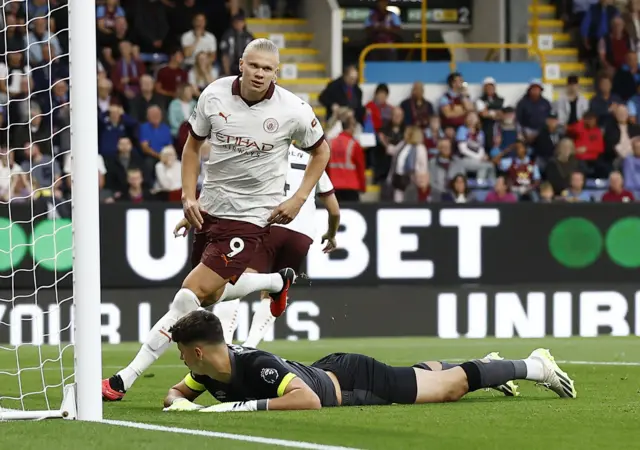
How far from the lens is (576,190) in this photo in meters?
17.1

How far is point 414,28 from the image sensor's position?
79.1ft

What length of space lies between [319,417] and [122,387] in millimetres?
1398

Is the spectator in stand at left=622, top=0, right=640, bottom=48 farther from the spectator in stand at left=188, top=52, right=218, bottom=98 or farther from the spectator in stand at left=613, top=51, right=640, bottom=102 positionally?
the spectator in stand at left=188, top=52, right=218, bottom=98

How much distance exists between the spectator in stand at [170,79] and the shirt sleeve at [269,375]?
36.3ft

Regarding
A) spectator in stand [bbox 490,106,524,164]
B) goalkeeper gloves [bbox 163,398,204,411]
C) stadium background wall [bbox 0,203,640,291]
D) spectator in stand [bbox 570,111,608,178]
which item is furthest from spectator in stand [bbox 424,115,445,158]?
goalkeeper gloves [bbox 163,398,204,411]

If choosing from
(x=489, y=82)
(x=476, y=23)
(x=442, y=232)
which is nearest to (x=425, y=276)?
(x=442, y=232)

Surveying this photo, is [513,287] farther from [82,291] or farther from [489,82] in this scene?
[82,291]

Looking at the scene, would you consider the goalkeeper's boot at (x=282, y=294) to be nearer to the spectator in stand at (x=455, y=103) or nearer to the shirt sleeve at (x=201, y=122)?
the shirt sleeve at (x=201, y=122)

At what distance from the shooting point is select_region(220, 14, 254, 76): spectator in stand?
719 inches

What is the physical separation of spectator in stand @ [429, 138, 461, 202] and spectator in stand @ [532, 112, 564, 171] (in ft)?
5.05

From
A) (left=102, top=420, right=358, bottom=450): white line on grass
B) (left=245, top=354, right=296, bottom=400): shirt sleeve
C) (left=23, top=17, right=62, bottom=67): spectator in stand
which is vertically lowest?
(left=102, top=420, right=358, bottom=450): white line on grass

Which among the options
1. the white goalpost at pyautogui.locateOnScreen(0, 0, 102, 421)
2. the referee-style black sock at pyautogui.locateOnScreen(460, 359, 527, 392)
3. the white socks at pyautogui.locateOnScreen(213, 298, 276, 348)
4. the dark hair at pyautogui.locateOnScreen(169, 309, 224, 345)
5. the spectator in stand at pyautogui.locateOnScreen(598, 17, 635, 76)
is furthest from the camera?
the spectator in stand at pyautogui.locateOnScreen(598, 17, 635, 76)

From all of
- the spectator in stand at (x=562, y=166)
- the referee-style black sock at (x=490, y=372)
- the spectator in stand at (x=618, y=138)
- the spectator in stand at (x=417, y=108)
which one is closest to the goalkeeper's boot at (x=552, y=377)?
the referee-style black sock at (x=490, y=372)

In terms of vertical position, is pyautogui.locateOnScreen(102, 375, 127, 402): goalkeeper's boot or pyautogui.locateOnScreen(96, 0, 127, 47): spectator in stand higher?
pyautogui.locateOnScreen(96, 0, 127, 47): spectator in stand
